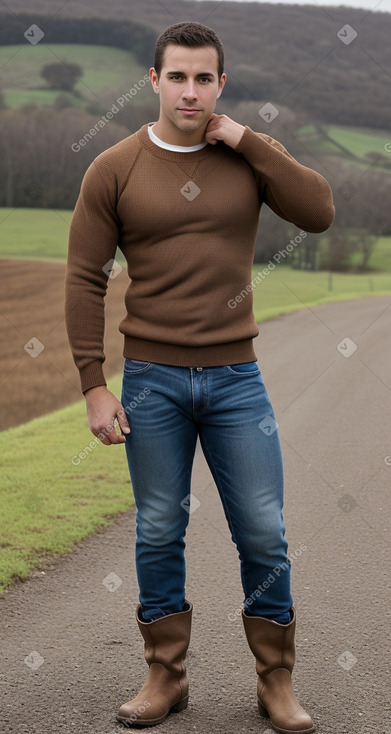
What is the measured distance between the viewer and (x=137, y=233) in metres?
2.72

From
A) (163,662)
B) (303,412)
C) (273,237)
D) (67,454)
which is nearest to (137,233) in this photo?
(163,662)

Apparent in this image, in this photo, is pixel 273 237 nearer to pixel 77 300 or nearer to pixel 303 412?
pixel 303 412

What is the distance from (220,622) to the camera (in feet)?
12.6

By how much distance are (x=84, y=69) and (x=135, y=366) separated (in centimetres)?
10969

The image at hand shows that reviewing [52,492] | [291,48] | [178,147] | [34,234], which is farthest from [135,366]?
[291,48]

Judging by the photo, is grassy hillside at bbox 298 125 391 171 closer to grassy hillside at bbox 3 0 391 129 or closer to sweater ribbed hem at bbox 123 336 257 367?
grassy hillside at bbox 3 0 391 129

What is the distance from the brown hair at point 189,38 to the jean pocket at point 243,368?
0.89 metres

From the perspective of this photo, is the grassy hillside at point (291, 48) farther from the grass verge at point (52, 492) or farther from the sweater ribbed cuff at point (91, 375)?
the sweater ribbed cuff at point (91, 375)

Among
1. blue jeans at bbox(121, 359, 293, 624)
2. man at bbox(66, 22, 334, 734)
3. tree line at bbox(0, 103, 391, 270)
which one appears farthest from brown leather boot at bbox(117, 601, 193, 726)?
tree line at bbox(0, 103, 391, 270)

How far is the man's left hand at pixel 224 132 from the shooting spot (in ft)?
8.78

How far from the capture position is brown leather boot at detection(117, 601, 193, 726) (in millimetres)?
2879

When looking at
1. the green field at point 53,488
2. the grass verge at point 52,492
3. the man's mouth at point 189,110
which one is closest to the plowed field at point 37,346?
the green field at point 53,488

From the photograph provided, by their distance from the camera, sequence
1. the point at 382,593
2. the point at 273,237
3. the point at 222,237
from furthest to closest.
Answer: the point at 273,237
the point at 382,593
the point at 222,237

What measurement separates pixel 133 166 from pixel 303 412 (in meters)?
6.88
